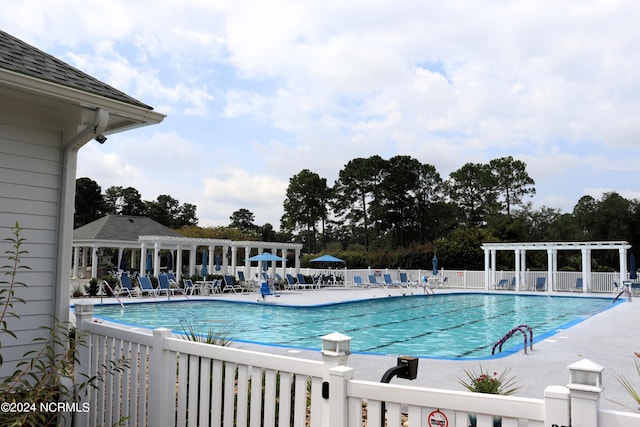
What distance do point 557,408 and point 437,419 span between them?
563 millimetres

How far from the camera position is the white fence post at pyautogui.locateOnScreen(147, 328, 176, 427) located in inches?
140

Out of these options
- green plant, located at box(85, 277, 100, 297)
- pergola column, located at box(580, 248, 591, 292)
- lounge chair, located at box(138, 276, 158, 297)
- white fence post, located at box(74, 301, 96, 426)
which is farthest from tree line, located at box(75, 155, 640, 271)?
white fence post, located at box(74, 301, 96, 426)

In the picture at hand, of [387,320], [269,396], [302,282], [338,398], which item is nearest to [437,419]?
[338,398]

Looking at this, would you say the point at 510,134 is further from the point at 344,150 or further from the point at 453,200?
the point at 344,150

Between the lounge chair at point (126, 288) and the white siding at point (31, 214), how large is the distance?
631 inches

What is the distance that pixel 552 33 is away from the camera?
51.3 ft

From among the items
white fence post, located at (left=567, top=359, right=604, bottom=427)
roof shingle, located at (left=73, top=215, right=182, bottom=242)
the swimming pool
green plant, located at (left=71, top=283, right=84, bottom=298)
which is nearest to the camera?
white fence post, located at (left=567, top=359, right=604, bottom=427)

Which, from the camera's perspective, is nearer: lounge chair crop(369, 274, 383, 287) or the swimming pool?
the swimming pool

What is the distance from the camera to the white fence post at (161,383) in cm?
356

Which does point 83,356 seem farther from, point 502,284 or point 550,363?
point 502,284

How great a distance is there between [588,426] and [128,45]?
14872mm

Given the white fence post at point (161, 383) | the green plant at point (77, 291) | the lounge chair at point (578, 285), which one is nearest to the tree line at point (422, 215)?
the lounge chair at point (578, 285)

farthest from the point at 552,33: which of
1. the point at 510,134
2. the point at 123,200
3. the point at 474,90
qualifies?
the point at 123,200

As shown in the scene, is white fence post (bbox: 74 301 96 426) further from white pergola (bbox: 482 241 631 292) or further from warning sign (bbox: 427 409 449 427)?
white pergola (bbox: 482 241 631 292)
